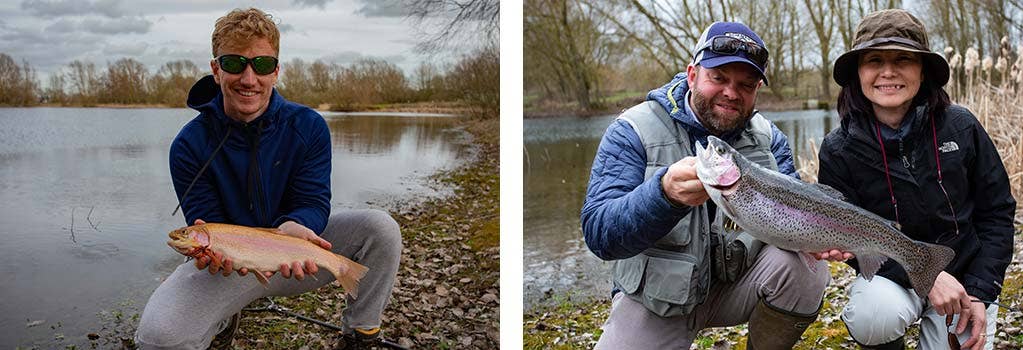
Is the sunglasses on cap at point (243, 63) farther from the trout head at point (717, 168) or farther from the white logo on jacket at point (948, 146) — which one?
the white logo on jacket at point (948, 146)

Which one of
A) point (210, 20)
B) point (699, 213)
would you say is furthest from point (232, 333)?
point (699, 213)

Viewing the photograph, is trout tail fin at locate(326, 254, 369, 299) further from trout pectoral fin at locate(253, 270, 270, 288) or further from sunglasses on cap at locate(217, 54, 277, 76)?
sunglasses on cap at locate(217, 54, 277, 76)

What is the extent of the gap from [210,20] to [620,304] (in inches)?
56.8

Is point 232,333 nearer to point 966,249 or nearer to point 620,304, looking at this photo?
point 620,304

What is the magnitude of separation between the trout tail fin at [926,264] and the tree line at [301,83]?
4.87ft

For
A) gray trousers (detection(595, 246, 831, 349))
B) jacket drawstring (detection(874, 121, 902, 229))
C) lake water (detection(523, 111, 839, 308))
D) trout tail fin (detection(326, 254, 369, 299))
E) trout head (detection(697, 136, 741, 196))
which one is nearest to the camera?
trout head (detection(697, 136, 741, 196))

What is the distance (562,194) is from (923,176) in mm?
1907

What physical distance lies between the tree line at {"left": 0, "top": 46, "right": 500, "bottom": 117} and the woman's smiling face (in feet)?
4.12

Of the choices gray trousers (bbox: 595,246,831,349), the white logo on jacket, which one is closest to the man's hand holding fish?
gray trousers (bbox: 595,246,831,349)

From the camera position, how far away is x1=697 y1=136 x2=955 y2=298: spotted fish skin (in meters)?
1.98

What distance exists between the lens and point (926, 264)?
224 cm

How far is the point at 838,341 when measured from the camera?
292cm

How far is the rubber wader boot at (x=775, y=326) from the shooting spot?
233 cm

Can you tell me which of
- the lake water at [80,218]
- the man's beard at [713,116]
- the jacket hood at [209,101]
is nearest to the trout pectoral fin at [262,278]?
the lake water at [80,218]
